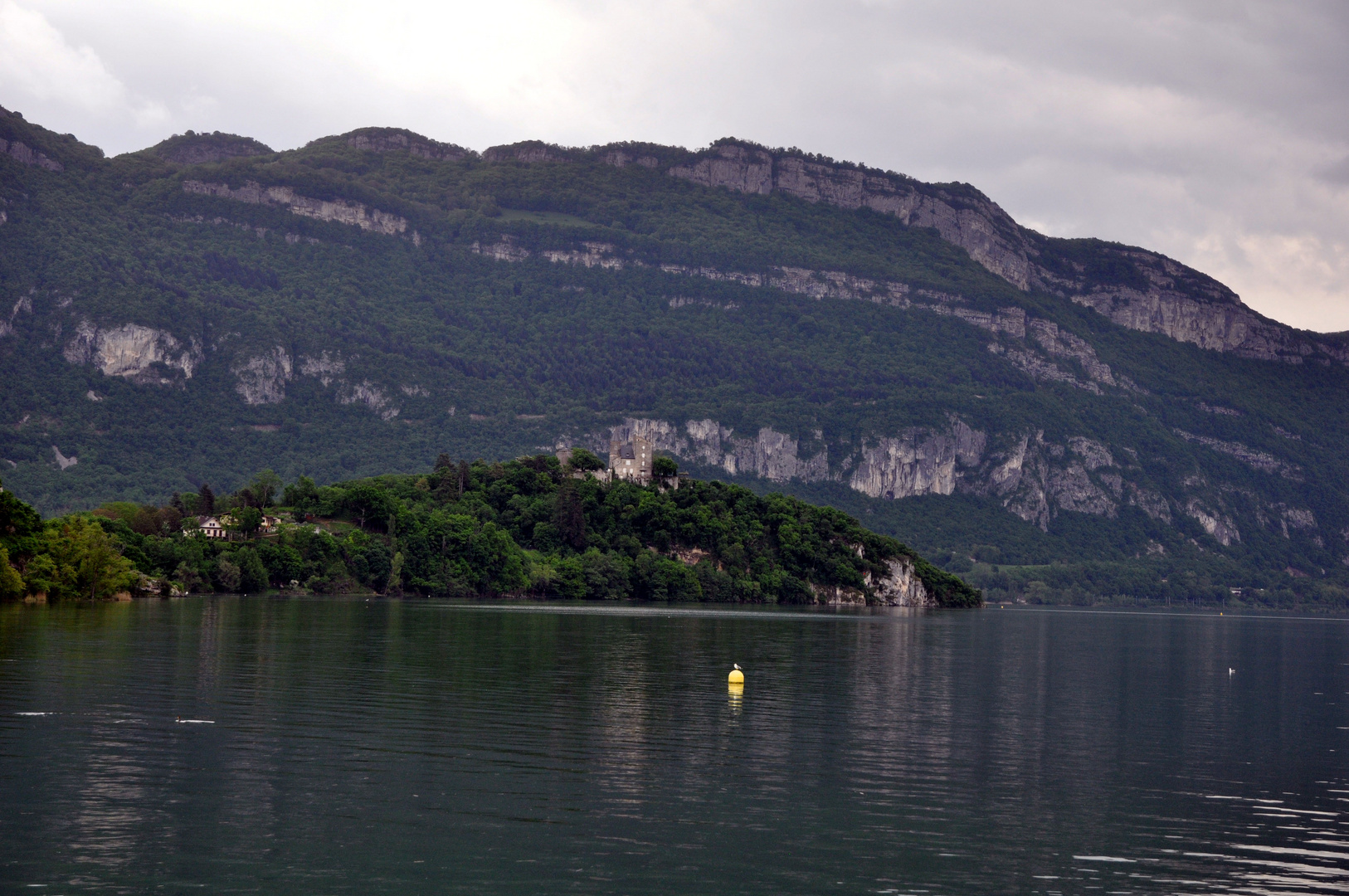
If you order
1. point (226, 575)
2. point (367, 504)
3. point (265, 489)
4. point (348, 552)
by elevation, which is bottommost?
point (226, 575)

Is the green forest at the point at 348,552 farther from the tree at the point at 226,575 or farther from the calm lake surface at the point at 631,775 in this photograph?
the calm lake surface at the point at 631,775

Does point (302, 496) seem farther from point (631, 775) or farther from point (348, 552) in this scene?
point (631, 775)

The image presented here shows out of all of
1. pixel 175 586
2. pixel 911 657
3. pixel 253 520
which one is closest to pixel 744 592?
pixel 253 520

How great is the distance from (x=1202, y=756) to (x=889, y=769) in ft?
40.3

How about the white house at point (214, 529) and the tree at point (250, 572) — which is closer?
the tree at point (250, 572)

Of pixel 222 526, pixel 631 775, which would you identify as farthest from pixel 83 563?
pixel 631 775

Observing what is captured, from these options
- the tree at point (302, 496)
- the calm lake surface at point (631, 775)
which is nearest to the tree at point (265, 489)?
the tree at point (302, 496)

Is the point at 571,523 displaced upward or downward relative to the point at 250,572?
upward

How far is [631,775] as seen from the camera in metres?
35.2

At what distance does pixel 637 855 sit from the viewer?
2677cm

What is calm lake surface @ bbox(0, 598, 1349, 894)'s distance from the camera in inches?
1021

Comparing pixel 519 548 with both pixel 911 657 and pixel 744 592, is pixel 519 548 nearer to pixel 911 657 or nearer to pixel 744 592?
pixel 744 592

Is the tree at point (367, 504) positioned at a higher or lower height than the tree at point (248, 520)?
higher

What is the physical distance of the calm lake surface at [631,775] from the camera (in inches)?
1021
